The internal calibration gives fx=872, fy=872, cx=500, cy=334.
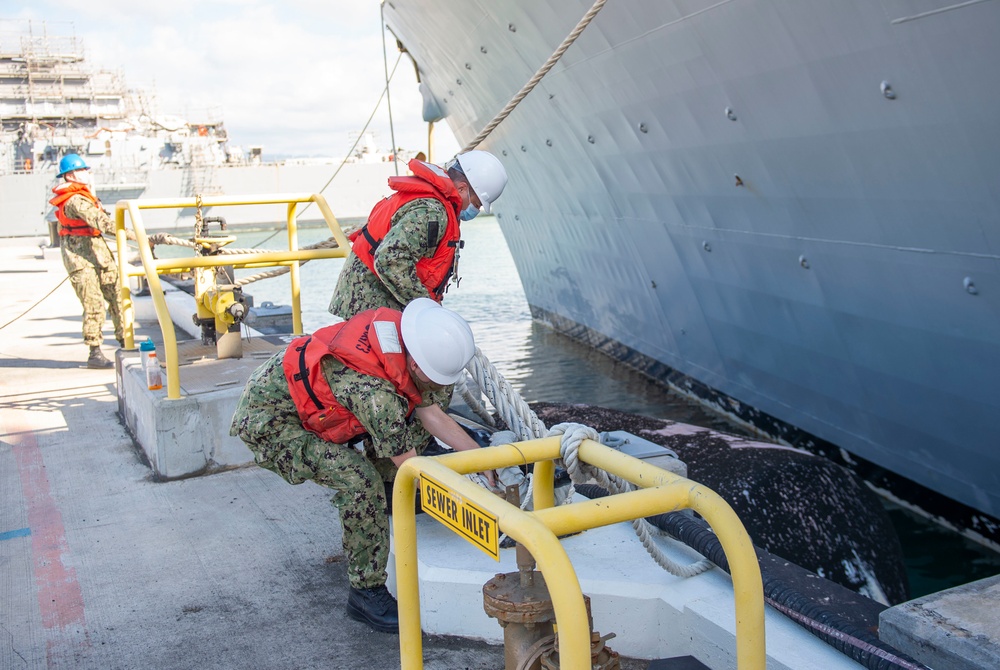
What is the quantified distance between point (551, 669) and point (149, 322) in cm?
895

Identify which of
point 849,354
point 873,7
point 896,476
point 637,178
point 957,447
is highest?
point 873,7

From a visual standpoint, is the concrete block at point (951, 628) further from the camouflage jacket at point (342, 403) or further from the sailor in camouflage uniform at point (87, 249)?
the sailor in camouflage uniform at point (87, 249)

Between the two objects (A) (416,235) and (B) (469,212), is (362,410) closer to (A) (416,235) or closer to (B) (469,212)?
(A) (416,235)

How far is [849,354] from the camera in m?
5.96

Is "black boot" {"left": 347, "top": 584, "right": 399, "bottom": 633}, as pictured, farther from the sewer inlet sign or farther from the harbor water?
the harbor water

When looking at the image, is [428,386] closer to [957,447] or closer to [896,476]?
[957,447]

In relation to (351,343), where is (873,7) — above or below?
above

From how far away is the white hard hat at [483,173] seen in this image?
3.93 metres

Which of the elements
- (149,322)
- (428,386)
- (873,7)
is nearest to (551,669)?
(428,386)

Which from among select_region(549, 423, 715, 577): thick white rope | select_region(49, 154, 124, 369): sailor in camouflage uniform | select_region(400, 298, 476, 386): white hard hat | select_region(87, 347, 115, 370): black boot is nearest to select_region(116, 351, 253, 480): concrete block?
select_region(400, 298, 476, 386): white hard hat

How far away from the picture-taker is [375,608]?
3.08 meters

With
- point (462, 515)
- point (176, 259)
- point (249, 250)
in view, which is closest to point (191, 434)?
point (176, 259)

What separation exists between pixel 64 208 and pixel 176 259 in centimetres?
323

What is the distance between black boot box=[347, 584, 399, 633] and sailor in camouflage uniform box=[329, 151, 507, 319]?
1196 millimetres
